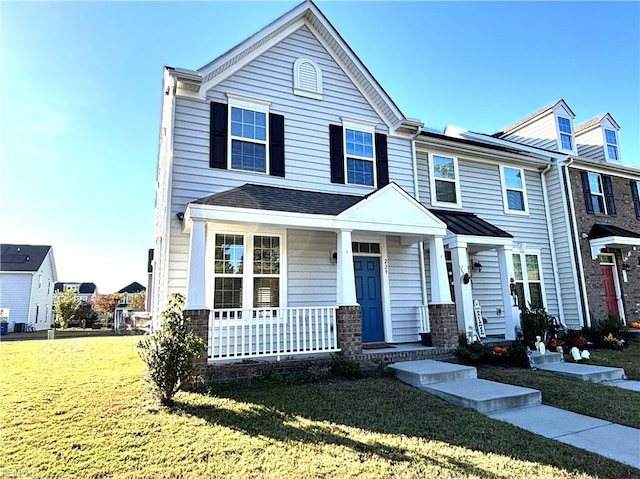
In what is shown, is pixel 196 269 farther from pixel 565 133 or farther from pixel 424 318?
pixel 565 133

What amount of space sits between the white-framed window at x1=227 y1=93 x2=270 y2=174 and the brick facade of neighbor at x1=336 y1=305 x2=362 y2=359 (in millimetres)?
3688

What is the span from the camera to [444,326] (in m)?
8.32

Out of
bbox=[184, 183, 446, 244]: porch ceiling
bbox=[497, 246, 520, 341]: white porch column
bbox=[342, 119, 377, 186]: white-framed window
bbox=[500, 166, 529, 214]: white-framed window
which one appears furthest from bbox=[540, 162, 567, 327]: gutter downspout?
bbox=[342, 119, 377, 186]: white-framed window

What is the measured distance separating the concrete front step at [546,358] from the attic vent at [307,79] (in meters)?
8.03

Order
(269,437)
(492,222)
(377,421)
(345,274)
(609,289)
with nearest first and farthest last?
(269,437) → (377,421) → (345,274) → (492,222) → (609,289)

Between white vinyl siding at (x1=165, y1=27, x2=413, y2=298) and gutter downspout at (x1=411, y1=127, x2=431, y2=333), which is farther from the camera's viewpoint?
gutter downspout at (x1=411, y1=127, x2=431, y2=333)

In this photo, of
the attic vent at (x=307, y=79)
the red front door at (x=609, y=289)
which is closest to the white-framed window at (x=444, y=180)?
the attic vent at (x=307, y=79)

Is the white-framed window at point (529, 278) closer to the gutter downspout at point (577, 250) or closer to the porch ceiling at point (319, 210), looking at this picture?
the gutter downspout at point (577, 250)

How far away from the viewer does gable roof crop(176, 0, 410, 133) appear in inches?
320

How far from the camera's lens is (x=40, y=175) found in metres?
9.77

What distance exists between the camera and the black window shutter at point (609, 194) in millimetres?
13672

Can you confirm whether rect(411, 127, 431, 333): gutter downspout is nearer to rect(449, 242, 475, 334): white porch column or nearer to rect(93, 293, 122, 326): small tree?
rect(449, 242, 475, 334): white porch column

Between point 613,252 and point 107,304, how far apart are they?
120ft

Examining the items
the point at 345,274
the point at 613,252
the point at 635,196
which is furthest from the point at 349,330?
the point at 635,196
